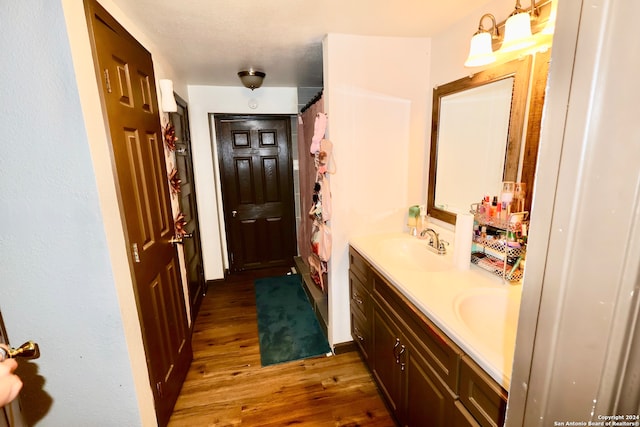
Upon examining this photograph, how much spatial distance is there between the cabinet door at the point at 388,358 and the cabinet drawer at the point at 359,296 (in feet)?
0.33

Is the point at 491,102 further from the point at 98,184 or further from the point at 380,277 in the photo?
the point at 98,184

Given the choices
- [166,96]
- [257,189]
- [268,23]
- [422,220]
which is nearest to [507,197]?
[422,220]

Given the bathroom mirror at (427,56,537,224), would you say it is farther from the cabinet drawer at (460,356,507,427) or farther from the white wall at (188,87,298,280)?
the white wall at (188,87,298,280)

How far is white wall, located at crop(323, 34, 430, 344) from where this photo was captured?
1.81m

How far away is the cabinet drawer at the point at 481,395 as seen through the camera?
81 centimetres

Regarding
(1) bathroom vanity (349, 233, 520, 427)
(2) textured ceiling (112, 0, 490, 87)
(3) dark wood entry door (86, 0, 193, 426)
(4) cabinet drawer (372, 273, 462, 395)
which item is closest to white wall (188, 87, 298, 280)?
(2) textured ceiling (112, 0, 490, 87)

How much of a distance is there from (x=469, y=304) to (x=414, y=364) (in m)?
0.36

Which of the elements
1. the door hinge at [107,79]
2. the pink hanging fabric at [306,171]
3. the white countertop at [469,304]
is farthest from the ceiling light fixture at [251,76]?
the white countertop at [469,304]

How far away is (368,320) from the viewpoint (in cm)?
178

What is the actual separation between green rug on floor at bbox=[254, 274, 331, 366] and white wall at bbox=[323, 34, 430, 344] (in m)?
0.28

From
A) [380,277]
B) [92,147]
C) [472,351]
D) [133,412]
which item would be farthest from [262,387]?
[92,147]

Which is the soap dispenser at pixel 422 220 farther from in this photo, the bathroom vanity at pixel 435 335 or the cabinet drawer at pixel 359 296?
the cabinet drawer at pixel 359 296

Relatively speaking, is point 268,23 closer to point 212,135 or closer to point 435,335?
point 435,335

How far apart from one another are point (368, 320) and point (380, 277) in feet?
1.33
